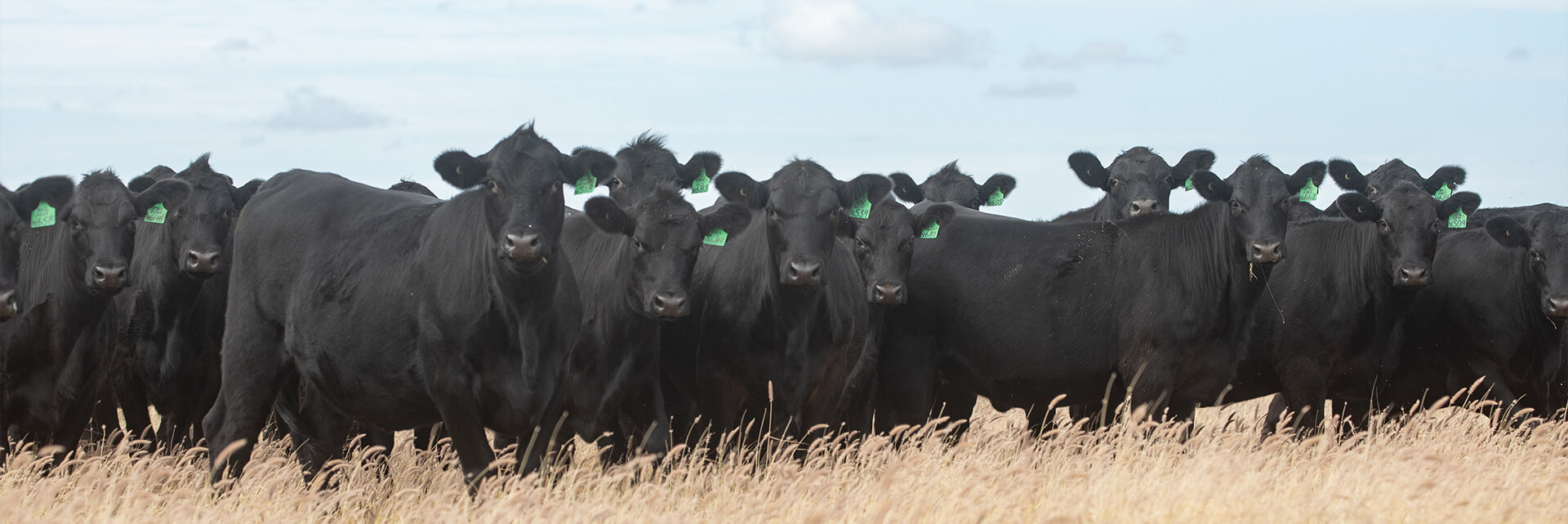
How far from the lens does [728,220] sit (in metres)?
9.34

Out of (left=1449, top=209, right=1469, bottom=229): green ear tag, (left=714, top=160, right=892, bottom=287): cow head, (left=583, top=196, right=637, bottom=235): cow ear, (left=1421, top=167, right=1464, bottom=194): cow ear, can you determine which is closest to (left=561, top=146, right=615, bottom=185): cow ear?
(left=583, top=196, right=637, bottom=235): cow ear

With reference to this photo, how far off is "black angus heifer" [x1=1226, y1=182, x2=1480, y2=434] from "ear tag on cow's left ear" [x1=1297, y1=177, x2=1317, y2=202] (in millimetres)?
288

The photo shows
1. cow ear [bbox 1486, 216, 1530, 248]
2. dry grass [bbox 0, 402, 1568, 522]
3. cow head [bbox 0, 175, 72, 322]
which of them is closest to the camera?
dry grass [bbox 0, 402, 1568, 522]

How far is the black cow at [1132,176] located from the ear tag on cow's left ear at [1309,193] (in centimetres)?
159

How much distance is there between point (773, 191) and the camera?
31.5 ft

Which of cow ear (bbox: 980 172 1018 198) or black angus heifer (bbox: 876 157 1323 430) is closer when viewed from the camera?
black angus heifer (bbox: 876 157 1323 430)

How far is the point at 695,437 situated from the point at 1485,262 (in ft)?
20.0

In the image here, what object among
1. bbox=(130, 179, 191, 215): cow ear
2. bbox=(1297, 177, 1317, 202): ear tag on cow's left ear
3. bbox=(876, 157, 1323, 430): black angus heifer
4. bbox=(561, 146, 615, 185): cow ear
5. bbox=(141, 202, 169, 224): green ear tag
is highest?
bbox=(561, 146, 615, 185): cow ear

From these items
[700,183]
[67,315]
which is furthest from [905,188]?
[67,315]

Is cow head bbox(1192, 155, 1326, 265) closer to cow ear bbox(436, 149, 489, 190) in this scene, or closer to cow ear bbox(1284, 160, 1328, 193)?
cow ear bbox(1284, 160, 1328, 193)

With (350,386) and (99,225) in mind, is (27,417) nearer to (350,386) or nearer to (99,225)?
(99,225)

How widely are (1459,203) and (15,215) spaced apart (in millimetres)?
9870

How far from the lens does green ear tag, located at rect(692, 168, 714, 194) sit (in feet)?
39.3

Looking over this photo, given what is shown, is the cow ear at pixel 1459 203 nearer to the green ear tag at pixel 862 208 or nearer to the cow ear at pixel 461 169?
the green ear tag at pixel 862 208
